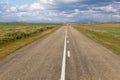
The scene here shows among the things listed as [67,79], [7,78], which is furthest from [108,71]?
[7,78]

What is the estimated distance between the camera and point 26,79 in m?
8.51

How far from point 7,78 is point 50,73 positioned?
1.90 meters

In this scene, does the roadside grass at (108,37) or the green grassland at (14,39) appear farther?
the roadside grass at (108,37)

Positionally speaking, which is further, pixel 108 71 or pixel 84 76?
pixel 108 71

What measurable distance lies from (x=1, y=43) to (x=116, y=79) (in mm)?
18714

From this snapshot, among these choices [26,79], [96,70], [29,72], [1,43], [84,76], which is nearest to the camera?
[26,79]

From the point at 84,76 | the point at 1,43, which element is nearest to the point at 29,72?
the point at 84,76

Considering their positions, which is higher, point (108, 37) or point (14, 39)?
point (14, 39)

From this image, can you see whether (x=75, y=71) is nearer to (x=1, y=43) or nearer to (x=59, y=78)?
(x=59, y=78)

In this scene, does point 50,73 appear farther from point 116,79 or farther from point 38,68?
point 116,79

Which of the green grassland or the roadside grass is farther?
the roadside grass

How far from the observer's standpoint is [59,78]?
8656mm

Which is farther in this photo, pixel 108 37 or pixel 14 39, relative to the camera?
pixel 108 37

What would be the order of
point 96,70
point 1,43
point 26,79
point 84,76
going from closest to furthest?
point 26,79, point 84,76, point 96,70, point 1,43
